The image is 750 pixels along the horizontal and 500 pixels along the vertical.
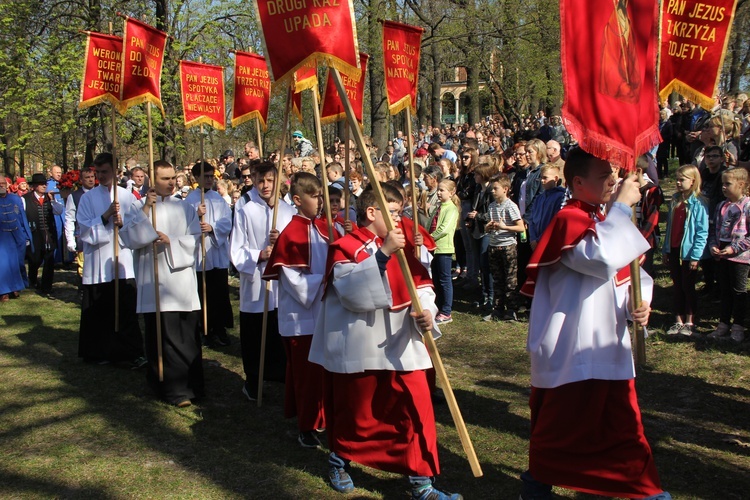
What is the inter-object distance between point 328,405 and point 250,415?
6.15 ft

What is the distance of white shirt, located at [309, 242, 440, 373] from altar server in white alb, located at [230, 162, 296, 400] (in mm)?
2409

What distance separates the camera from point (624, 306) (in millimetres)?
4105

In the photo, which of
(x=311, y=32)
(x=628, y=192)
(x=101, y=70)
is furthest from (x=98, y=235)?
(x=628, y=192)

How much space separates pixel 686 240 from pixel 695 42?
11.2ft

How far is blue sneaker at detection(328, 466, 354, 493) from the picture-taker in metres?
4.67

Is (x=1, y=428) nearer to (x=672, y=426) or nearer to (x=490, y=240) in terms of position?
(x=672, y=426)

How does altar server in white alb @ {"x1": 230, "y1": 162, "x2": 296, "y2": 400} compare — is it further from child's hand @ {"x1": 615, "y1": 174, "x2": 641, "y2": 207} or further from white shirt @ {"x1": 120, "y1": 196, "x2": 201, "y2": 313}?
child's hand @ {"x1": 615, "y1": 174, "x2": 641, "y2": 207}

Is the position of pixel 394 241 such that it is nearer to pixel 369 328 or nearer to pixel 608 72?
pixel 369 328

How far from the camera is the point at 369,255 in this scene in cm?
→ 451

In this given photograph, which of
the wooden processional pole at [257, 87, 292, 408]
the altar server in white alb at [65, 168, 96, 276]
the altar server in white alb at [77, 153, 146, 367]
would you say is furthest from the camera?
the altar server in white alb at [65, 168, 96, 276]

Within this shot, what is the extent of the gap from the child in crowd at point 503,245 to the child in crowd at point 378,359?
16.3 feet

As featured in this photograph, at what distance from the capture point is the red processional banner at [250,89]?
8.73 metres

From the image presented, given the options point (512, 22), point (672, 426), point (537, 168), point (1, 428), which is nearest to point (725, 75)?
point (512, 22)

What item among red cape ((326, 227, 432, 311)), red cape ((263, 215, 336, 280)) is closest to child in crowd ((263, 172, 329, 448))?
red cape ((263, 215, 336, 280))
